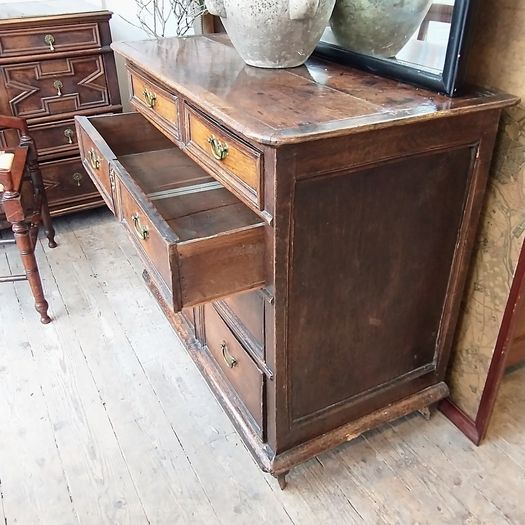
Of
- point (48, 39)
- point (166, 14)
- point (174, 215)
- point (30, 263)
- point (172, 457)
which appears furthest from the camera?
point (166, 14)

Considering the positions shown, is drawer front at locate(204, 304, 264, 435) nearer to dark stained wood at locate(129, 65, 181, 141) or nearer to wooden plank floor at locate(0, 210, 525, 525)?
wooden plank floor at locate(0, 210, 525, 525)

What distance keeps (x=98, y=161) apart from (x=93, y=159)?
67mm

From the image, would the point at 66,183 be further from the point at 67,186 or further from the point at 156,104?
the point at 156,104

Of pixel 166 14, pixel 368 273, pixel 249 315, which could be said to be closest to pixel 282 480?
pixel 249 315

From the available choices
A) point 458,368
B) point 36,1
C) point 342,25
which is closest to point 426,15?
point 342,25

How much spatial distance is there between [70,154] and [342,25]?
56.7 inches

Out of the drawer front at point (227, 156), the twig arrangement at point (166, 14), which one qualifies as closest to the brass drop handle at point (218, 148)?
the drawer front at point (227, 156)

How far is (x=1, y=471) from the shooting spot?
1377 mm

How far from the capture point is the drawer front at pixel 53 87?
6.96 feet

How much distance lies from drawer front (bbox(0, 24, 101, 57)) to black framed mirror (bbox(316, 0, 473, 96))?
1197 millimetres

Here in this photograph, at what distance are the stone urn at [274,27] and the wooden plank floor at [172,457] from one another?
3.05 ft

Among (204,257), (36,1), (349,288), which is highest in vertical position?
(36,1)

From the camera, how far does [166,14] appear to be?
2613 millimetres

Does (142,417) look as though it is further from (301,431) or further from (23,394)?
Result: (301,431)
